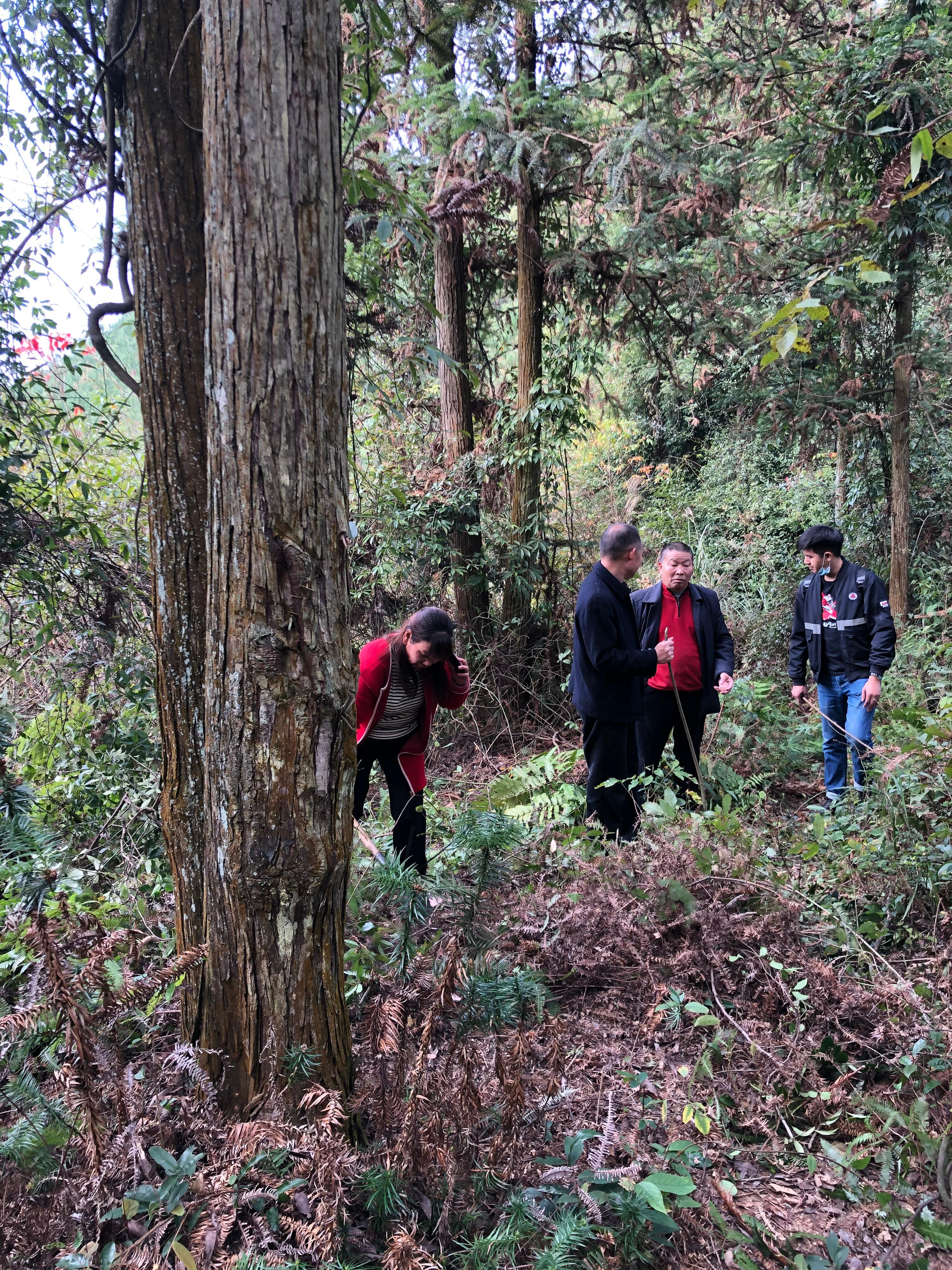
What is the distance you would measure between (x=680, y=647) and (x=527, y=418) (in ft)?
12.4

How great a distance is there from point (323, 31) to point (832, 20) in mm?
9952

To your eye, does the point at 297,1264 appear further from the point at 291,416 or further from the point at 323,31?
the point at 323,31

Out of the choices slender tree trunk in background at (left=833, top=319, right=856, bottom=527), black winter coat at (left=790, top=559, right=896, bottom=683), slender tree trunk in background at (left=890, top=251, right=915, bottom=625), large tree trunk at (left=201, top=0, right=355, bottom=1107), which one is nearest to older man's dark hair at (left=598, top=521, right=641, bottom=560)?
black winter coat at (left=790, top=559, right=896, bottom=683)

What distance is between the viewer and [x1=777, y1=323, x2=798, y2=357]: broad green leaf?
5.67 feet

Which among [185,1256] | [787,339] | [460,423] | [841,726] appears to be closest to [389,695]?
[185,1256]

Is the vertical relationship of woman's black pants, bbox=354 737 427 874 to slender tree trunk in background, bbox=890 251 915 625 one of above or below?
below

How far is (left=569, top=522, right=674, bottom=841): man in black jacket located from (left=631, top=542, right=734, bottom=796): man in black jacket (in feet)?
1.17

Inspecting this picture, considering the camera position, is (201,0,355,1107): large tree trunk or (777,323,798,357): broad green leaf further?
(201,0,355,1107): large tree trunk

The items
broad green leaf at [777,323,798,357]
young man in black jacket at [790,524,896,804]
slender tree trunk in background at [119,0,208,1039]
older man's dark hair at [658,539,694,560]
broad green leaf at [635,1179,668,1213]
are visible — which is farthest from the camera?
young man in black jacket at [790,524,896,804]

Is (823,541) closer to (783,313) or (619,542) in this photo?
(619,542)

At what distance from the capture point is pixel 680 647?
17.4 ft

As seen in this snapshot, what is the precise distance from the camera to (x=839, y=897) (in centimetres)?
378

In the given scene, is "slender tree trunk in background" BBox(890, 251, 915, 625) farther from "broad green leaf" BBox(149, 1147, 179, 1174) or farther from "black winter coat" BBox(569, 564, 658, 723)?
"broad green leaf" BBox(149, 1147, 179, 1174)

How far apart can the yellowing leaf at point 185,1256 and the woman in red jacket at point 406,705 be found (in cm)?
225
